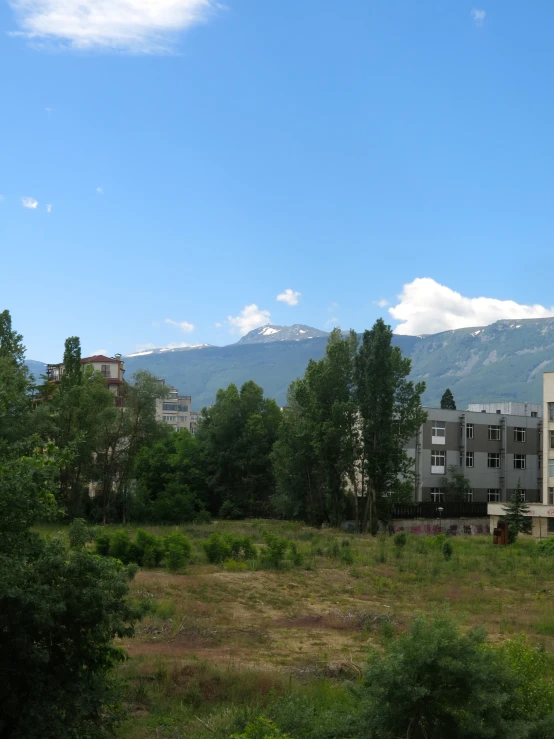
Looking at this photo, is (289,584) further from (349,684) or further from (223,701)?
(349,684)

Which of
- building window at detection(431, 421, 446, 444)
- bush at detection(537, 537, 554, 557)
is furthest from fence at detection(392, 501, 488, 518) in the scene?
bush at detection(537, 537, 554, 557)

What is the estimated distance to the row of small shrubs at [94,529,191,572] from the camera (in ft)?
101

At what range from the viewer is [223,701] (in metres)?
15.9

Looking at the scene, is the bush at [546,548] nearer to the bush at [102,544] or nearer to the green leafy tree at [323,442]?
the green leafy tree at [323,442]

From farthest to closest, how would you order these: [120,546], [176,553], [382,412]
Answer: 1. [382,412]
2. [120,546]
3. [176,553]

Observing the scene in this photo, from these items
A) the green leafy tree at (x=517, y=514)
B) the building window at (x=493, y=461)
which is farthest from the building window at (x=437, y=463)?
the green leafy tree at (x=517, y=514)

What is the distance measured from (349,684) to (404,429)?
4156 centimetres

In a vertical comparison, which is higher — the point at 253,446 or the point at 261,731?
the point at 253,446

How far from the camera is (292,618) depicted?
23.9 m

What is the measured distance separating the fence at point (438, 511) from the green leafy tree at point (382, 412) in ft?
15.7

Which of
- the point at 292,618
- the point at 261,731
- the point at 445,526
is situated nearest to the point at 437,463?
the point at 445,526

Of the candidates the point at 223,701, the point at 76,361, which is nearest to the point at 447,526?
the point at 76,361

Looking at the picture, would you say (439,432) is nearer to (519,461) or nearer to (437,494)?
(437,494)

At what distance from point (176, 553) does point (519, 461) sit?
53.3 metres
